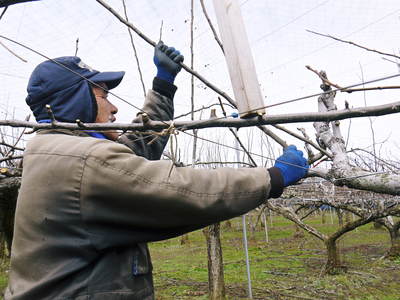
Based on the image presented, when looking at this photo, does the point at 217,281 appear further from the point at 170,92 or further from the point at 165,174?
the point at 165,174

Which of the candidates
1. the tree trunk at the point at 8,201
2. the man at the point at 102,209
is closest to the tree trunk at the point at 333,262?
the tree trunk at the point at 8,201

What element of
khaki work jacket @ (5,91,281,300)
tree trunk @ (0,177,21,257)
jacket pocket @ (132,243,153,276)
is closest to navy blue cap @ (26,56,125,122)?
khaki work jacket @ (5,91,281,300)

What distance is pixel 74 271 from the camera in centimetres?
112

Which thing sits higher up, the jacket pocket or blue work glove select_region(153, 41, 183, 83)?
blue work glove select_region(153, 41, 183, 83)

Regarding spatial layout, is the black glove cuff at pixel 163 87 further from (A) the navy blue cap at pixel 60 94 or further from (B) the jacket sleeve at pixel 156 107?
(A) the navy blue cap at pixel 60 94

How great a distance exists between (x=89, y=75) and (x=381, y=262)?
10077 mm

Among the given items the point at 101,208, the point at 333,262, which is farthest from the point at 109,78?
the point at 333,262

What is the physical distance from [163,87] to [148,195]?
0.93m

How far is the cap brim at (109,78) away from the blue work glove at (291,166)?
835 mm

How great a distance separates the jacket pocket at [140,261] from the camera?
1.21 m

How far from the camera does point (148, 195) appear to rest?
3.56 ft

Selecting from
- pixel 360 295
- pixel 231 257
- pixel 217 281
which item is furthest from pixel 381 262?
pixel 217 281

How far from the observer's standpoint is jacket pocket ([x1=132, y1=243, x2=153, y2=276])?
3.96 ft

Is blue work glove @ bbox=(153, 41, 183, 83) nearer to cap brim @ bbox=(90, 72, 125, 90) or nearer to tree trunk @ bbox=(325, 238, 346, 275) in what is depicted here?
cap brim @ bbox=(90, 72, 125, 90)
